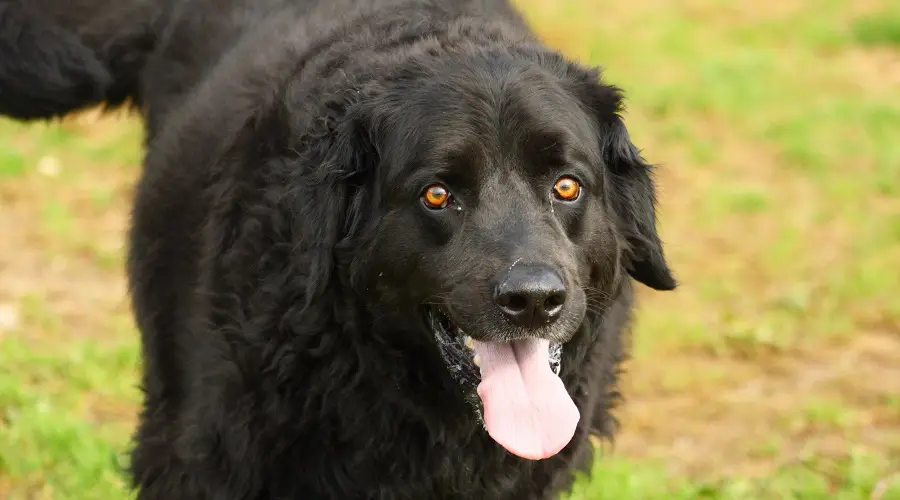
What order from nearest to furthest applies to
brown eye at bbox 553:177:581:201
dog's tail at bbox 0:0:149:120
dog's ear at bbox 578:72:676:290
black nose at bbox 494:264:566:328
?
black nose at bbox 494:264:566:328, brown eye at bbox 553:177:581:201, dog's ear at bbox 578:72:676:290, dog's tail at bbox 0:0:149:120

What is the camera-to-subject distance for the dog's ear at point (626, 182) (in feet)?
11.1

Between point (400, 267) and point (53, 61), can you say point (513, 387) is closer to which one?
point (400, 267)

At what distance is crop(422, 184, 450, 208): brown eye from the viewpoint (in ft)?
10.2

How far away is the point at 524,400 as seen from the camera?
3.07 meters

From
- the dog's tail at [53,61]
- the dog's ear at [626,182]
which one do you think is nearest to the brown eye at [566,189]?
the dog's ear at [626,182]

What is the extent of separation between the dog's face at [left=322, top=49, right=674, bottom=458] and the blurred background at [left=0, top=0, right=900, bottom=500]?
1511 millimetres

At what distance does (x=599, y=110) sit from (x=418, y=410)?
1.00 m

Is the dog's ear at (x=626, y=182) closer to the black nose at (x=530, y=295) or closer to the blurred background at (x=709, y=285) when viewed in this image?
the black nose at (x=530, y=295)

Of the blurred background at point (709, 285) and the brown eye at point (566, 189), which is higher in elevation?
the brown eye at point (566, 189)

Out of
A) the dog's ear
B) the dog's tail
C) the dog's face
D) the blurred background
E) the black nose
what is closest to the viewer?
the black nose

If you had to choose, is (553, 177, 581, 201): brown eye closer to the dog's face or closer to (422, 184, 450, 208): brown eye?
the dog's face

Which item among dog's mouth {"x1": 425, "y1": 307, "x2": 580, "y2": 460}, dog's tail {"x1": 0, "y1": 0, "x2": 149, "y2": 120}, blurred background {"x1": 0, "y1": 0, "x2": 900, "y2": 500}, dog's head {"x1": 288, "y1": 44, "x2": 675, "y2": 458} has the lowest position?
blurred background {"x1": 0, "y1": 0, "x2": 900, "y2": 500}

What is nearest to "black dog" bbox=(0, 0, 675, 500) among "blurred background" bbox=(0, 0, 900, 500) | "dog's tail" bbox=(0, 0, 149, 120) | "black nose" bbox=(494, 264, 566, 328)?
"black nose" bbox=(494, 264, 566, 328)

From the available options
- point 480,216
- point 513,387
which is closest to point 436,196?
point 480,216
